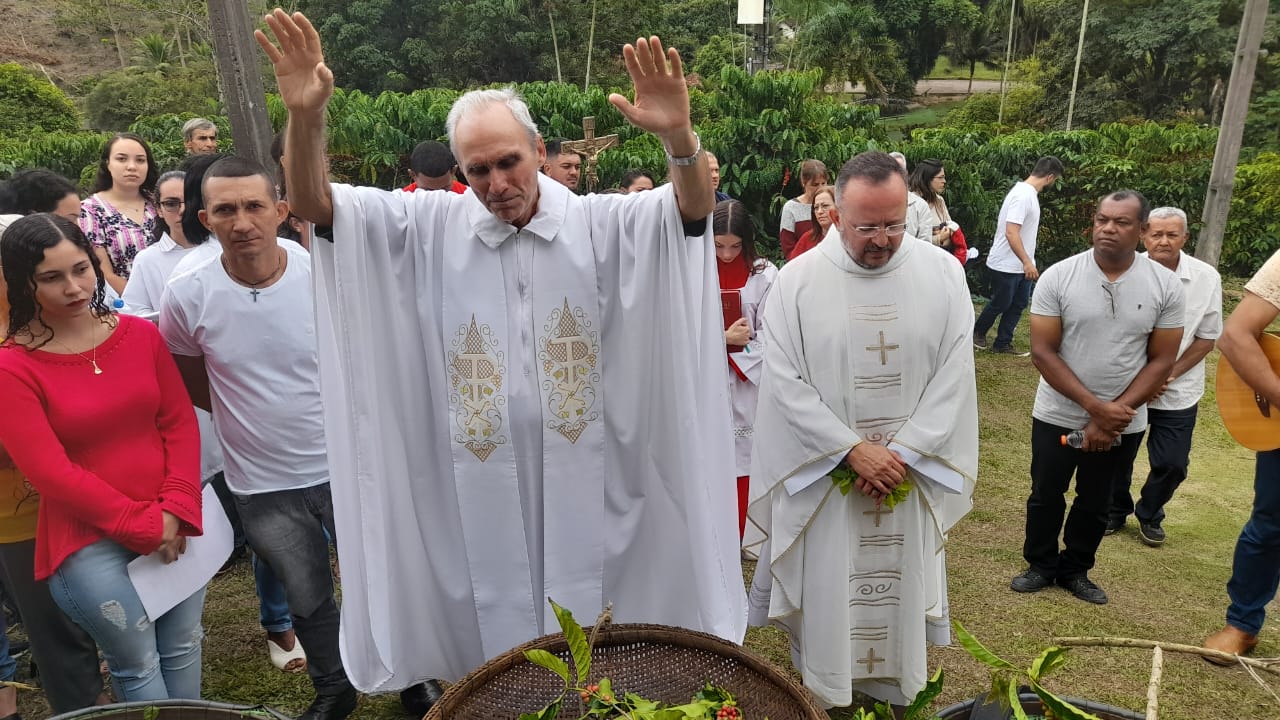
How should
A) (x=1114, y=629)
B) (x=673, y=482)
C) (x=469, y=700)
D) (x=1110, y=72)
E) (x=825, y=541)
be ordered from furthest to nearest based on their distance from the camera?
(x=1110, y=72), (x=1114, y=629), (x=825, y=541), (x=673, y=482), (x=469, y=700)

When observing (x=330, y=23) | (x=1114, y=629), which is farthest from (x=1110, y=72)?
(x=1114, y=629)

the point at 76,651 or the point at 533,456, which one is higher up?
the point at 533,456

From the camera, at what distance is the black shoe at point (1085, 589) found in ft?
14.2

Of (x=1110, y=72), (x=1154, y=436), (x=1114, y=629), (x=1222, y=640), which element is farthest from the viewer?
(x=1110, y=72)

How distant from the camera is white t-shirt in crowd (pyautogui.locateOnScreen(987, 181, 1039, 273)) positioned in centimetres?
895

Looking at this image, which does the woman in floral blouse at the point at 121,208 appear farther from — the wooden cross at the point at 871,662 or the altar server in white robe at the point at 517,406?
the wooden cross at the point at 871,662

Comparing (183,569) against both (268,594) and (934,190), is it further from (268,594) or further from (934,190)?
(934,190)

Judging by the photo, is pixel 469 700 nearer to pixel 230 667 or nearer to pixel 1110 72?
pixel 230 667

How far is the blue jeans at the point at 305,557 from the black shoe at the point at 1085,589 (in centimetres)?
356

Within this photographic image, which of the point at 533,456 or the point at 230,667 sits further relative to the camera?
the point at 230,667

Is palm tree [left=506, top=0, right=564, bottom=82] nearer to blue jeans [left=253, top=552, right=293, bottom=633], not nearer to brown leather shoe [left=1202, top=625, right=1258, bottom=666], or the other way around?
blue jeans [left=253, top=552, right=293, bottom=633]

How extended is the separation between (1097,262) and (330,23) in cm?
3791

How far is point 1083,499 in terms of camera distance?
4.31 metres

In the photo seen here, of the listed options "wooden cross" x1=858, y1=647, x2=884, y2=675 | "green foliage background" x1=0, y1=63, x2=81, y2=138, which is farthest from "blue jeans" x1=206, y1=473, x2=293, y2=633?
"green foliage background" x1=0, y1=63, x2=81, y2=138
